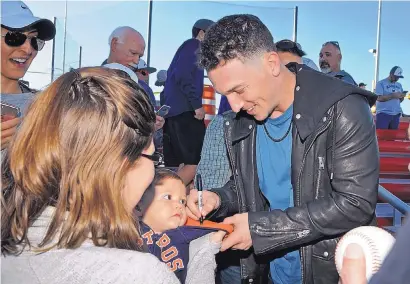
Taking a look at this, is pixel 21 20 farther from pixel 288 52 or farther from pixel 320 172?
pixel 288 52

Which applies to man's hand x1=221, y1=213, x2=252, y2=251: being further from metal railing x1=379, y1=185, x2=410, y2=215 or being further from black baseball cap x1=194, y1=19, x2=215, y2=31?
black baseball cap x1=194, y1=19, x2=215, y2=31

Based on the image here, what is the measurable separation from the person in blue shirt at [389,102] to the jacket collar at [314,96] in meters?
8.34

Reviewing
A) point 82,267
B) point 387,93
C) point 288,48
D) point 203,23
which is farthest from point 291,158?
point 387,93

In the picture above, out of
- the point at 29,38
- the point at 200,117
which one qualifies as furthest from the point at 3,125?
the point at 200,117

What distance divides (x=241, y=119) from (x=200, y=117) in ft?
8.57

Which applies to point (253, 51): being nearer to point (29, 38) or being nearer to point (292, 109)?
point (292, 109)

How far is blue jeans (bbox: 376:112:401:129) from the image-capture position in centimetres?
1023

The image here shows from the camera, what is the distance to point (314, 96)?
7.59ft

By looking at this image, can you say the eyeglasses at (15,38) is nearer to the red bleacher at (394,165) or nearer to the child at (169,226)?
the child at (169,226)

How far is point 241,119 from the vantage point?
2.65 meters

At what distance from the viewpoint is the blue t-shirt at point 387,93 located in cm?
1018

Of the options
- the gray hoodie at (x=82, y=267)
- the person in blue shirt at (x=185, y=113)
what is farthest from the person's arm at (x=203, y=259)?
the person in blue shirt at (x=185, y=113)

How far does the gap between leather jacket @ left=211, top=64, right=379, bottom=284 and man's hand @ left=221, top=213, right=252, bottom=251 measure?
0.09 ft

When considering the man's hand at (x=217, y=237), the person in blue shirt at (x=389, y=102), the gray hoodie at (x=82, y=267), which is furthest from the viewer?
the person in blue shirt at (x=389, y=102)
